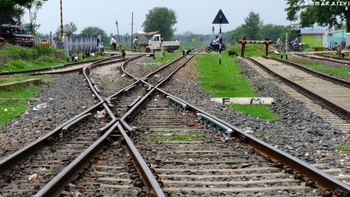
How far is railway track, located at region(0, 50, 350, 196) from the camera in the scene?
546 centimetres

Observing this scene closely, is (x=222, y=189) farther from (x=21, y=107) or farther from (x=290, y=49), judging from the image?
(x=290, y=49)

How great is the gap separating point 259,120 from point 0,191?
619 cm

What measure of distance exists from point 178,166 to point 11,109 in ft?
22.4

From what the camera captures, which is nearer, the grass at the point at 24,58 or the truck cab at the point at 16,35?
the grass at the point at 24,58

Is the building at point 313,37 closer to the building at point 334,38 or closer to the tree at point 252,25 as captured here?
the building at point 334,38

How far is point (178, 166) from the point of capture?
6688 mm

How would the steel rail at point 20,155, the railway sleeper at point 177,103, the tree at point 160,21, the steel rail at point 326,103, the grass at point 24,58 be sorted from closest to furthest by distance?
the steel rail at point 20,155 → the steel rail at point 326,103 → the railway sleeper at point 177,103 → the grass at point 24,58 → the tree at point 160,21

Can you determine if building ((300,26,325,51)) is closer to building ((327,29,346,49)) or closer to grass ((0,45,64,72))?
building ((327,29,346,49))

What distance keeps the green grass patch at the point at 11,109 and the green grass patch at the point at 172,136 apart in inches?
139

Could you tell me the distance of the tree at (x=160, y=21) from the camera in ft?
486

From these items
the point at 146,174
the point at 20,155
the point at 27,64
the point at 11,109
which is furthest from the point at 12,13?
the point at 146,174

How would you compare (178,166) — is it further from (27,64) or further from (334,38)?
(334,38)

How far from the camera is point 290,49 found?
63.8 m

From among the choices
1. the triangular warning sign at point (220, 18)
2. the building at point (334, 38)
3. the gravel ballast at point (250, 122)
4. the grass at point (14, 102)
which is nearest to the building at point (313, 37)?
the building at point (334, 38)
